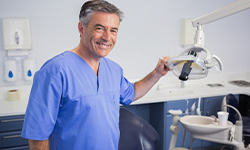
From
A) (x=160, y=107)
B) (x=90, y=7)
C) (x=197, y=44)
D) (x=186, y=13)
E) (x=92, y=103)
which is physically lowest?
(x=160, y=107)

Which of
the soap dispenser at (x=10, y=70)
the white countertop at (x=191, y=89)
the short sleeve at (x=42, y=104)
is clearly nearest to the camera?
the short sleeve at (x=42, y=104)

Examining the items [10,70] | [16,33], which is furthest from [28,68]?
[16,33]

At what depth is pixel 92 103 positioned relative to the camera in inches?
50.1

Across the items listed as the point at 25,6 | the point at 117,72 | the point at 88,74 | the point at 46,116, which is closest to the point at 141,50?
the point at 25,6

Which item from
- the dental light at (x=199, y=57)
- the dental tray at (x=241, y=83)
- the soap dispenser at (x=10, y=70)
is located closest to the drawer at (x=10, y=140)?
the soap dispenser at (x=10, y=70)

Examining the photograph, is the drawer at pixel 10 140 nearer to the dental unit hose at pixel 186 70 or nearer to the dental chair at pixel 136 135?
the dental chair at pixel 136 135

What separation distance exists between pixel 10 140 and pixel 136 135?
1.32m

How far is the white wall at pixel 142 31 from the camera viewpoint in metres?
2.72

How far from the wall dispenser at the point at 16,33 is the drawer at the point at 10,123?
0.70 m

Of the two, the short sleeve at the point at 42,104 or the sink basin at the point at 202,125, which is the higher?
the short sleeve at the point at 42,104

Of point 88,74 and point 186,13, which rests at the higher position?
point 186,13

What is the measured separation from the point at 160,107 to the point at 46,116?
1856 mm

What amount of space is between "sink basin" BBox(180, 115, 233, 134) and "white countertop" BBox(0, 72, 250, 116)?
0.75 metres

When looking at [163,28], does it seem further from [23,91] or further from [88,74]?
[88,74]
